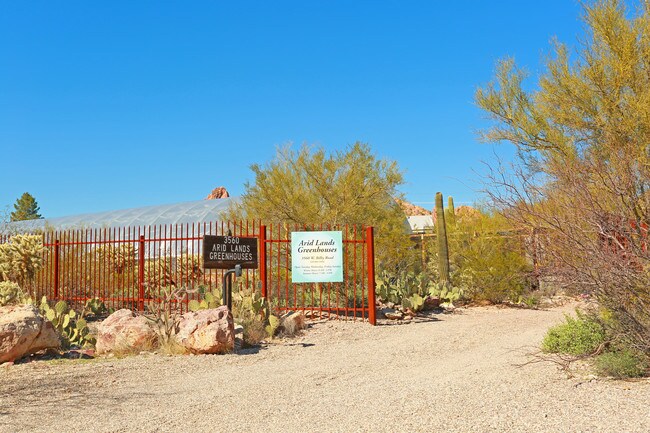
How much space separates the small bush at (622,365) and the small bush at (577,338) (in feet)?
2.15

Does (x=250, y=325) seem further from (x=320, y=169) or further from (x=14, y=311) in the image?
(x=320, y=169)

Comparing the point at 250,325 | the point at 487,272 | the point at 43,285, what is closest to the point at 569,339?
the point at 250,325

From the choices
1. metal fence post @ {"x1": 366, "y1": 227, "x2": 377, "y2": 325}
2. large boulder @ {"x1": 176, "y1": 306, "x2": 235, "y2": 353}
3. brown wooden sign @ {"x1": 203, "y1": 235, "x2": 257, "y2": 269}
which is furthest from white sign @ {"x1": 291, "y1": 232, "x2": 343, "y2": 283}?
large boulder @ {"x1": 176, "y1": 306, "x2": 235, "y2": 353}

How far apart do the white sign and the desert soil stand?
3.05 meters

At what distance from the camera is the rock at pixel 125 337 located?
10.5m

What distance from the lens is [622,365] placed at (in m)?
7.42

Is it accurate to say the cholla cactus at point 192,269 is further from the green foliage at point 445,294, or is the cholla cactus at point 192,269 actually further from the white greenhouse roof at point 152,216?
the white greenhouse roof at point 152,216

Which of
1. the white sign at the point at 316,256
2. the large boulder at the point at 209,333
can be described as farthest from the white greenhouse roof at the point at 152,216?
the large boulder at the point at 209,333

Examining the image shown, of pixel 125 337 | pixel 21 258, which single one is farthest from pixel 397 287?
pixel 21 258

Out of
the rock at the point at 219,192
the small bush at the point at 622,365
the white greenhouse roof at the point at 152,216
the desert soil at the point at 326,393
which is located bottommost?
the desert soil at the point at 326,393

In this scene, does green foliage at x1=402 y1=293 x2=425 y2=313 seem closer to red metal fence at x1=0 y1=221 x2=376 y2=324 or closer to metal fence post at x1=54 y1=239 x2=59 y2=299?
red metal fence at x1=0 y1=221 x2=376 y2=324

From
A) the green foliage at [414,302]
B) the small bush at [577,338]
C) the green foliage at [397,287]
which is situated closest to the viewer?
the small bush at [577,338]

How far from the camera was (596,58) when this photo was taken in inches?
629

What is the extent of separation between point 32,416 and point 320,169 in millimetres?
13164
